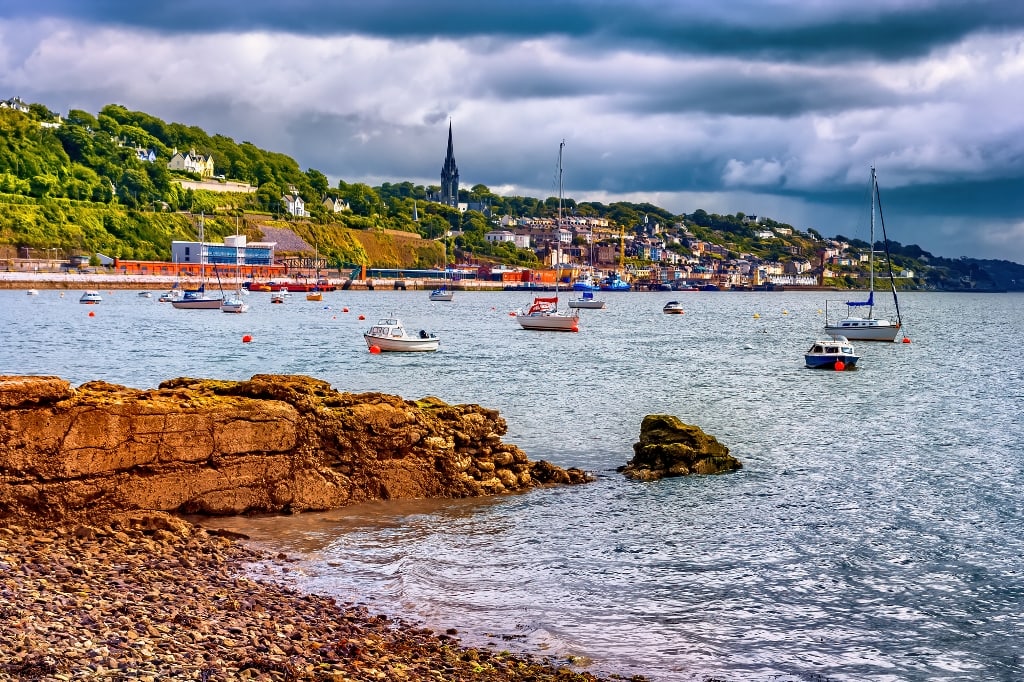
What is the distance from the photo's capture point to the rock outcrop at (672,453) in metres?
25.6

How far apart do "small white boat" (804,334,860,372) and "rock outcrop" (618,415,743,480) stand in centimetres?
3839

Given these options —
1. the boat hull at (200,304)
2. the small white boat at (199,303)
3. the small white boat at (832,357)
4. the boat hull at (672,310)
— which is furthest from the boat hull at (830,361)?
the boat hull at (672,310)

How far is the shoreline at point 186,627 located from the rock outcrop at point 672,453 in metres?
11.7

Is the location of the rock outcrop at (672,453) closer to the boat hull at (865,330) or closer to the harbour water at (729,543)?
the harbour water at (729,543)

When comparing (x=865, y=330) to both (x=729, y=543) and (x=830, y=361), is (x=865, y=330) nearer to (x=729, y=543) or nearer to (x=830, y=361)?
(x=830, y=361)

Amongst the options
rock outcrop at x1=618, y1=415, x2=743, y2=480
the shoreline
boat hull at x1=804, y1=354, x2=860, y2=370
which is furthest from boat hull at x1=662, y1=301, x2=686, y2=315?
the shoreline

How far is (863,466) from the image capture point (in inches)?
1151

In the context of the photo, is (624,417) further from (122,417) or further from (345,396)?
(122,417)

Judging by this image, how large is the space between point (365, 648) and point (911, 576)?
10057 millimetres

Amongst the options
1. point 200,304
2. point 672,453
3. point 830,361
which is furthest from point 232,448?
point 200,304

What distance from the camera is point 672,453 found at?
1014 inches

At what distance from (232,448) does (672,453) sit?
1115cm

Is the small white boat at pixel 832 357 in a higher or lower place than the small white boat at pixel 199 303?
lower

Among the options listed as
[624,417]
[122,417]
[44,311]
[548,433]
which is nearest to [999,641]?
[122,417]
